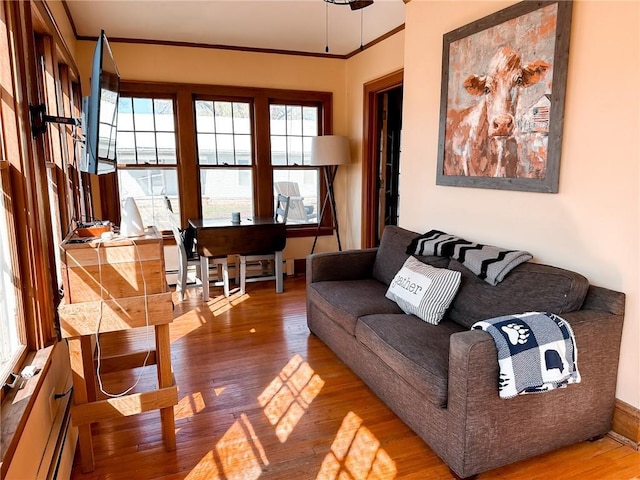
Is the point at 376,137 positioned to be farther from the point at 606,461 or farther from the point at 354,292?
the point at 606,461

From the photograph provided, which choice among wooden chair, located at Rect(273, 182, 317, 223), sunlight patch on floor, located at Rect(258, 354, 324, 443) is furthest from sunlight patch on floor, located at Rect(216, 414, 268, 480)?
wooden chair, located at Rect(273, 182, 317, 223)

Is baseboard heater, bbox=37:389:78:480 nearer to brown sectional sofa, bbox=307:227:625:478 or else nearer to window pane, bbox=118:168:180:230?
brown sectional sofa, bbox=307:227:625:478

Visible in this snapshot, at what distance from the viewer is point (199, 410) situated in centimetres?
236

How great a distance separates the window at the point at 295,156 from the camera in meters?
5.12

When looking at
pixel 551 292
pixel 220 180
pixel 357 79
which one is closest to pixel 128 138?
pixel 220 180

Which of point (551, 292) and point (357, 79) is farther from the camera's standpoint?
point (357, 79)

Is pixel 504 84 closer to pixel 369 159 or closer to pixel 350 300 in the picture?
pixel 350 300

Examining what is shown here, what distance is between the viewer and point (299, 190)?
533cm

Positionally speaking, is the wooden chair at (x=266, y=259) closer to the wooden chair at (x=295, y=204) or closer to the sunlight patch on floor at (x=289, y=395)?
the wooden chair at (x=295, y=204)

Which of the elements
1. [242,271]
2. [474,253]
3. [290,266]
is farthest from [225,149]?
[474,253]

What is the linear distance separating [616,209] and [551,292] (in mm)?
484

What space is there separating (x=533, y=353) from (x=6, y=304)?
205 centimetres

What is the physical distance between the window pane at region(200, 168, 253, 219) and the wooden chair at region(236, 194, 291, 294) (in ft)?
1.13

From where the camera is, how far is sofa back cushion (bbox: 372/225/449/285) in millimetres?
3143
